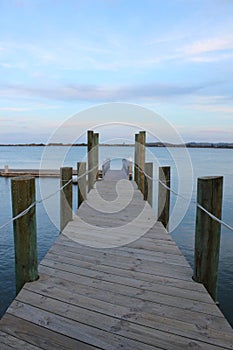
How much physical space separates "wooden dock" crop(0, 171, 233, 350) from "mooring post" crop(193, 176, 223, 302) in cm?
14

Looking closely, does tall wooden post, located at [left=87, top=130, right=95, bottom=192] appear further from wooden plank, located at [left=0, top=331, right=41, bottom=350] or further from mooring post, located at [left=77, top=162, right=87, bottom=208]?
wooden plank, located at [left=0, top=331, right=41, bottom=350]

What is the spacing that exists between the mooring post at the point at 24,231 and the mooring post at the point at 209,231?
1.44 meters

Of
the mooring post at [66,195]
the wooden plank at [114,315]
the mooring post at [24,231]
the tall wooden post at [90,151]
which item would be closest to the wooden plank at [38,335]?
the wooden plank at [114,315]

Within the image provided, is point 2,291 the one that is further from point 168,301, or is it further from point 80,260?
point 168,301

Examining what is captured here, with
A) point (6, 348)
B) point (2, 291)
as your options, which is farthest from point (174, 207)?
point (6, 348)

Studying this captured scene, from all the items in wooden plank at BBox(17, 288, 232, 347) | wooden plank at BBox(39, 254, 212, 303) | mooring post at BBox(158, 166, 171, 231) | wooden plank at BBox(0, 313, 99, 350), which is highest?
mooring post at BBox(158, 166, 171, 231)

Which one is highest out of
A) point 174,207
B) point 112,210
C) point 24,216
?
point 24,216

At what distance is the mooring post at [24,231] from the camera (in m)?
2.18

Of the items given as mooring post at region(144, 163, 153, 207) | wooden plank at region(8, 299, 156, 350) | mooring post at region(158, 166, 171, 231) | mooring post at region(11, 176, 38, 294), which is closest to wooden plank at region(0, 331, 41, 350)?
wooden plank at region(8, 299, 156, 350)

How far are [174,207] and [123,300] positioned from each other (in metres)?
10.9

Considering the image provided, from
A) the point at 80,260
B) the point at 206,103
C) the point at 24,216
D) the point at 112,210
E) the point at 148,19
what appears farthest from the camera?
the point at 206,103

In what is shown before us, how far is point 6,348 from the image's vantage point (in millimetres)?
1532

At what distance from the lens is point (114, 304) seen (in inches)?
79.2

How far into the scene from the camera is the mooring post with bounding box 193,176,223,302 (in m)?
2.23
